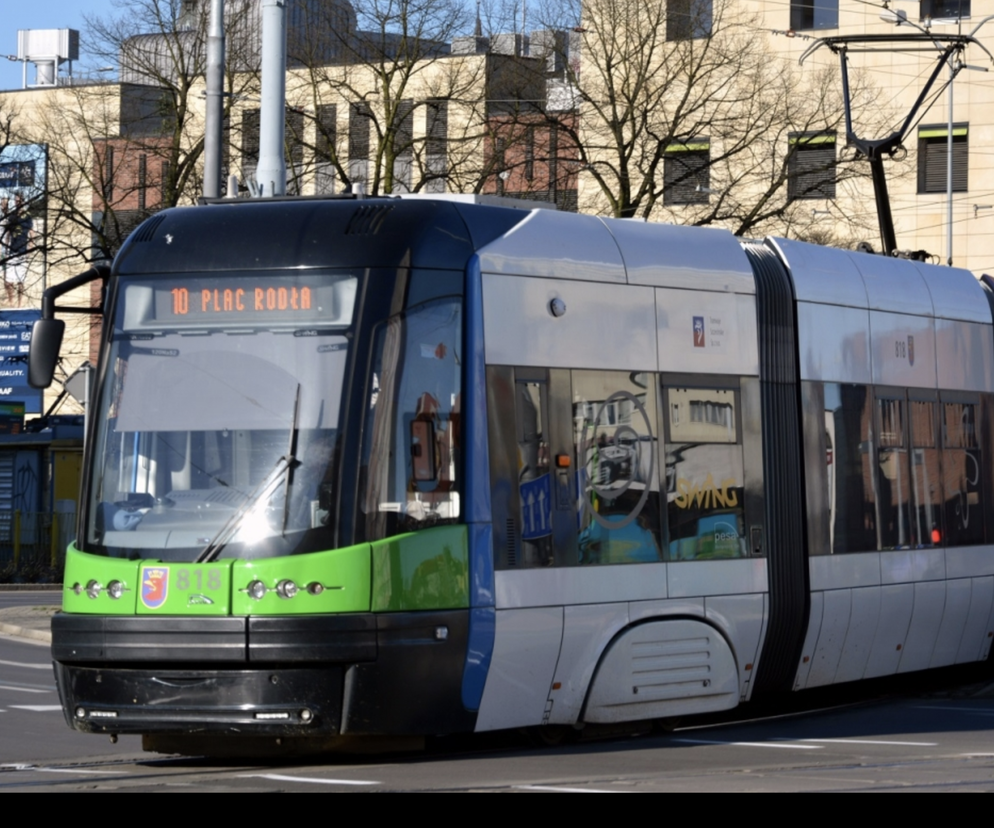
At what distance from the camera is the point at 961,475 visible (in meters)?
15.4

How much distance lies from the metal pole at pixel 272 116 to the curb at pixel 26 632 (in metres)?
7.73

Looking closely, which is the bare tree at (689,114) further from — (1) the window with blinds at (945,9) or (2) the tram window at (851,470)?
(2) the tram window at (851,470)

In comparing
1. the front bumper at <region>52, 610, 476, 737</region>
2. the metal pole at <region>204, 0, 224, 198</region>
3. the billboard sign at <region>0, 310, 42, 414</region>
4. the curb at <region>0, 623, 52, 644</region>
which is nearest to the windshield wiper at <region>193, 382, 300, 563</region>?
the front bumper at <region>52, 610, 476, 737</region>

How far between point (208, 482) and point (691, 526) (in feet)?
10.5

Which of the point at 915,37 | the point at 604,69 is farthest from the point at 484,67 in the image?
the point at 915,37

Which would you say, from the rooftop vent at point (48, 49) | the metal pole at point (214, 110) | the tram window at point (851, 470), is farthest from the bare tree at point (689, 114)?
the rooftop vent at point (48, 49)

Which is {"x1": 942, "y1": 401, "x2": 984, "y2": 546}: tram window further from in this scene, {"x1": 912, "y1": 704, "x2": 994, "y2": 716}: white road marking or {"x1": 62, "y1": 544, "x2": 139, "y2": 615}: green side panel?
{"x1": 62, "y1": 544, "x2": 139, "y2": 615}: green side panel

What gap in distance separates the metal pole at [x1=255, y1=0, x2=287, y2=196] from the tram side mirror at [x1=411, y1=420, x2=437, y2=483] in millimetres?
7265

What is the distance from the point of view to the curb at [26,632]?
2331 centimetres

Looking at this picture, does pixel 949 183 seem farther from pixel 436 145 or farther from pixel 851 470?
pixel 851 470

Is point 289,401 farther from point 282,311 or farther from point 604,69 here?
point 604,69

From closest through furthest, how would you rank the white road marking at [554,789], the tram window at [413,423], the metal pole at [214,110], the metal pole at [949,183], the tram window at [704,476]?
the white road marking at [554,789] < the tram window at [413,423] < the tram window at [704,476] < the metal pole at [214,110] < the metal pole at [949,183]

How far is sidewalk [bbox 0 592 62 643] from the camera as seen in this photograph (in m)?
23.6

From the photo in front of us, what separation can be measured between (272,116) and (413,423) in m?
7.89
